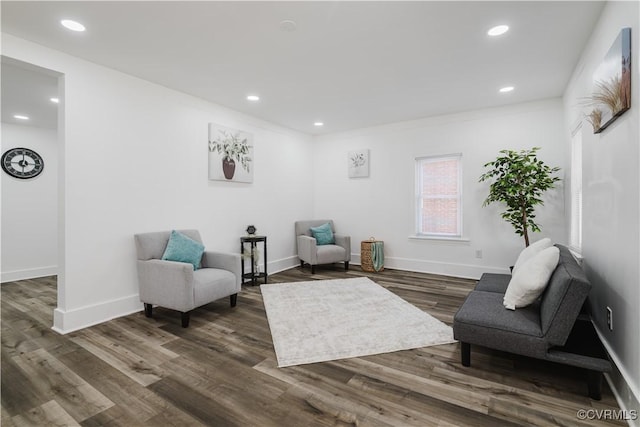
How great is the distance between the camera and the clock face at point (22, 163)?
187 inches

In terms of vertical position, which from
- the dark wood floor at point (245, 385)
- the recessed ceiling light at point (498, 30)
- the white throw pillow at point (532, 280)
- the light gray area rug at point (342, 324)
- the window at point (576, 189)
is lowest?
the dark wood floor at point (245, 385)

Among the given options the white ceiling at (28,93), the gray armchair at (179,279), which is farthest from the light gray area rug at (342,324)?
the white ceiling at (28,93)

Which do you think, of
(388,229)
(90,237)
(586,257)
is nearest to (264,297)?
(90,237)

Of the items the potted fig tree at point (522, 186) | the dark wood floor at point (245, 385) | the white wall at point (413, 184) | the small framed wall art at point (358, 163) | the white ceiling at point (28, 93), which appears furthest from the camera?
the small framed wall art at point (358, 163)

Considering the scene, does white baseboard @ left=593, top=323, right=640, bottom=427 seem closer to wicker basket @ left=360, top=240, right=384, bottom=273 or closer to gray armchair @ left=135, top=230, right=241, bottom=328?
gray armchair @ left=135, top=230, right=241, bottom=328

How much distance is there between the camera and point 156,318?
3.16 metres

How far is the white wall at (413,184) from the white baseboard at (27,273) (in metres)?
4.90

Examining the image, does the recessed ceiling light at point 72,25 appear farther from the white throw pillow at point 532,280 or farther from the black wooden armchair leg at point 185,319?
the white throw pillow at point 532,280

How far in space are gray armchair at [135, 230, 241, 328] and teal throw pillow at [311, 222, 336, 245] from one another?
7.29 feet

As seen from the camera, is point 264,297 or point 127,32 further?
point 264,297

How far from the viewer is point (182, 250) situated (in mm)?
3252

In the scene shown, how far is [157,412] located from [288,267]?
3.84m

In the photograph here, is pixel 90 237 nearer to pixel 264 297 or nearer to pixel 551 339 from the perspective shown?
pixel 264 297

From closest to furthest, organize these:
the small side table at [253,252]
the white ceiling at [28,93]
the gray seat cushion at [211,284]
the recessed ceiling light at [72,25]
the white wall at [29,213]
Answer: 1. the recessed ceiling light at [72,25]
2. the gray seat cushion at [211,284]
3. the white ceiling at [28,93]
4. the small side table at [253,252]
5. the white wall at [29,213]
